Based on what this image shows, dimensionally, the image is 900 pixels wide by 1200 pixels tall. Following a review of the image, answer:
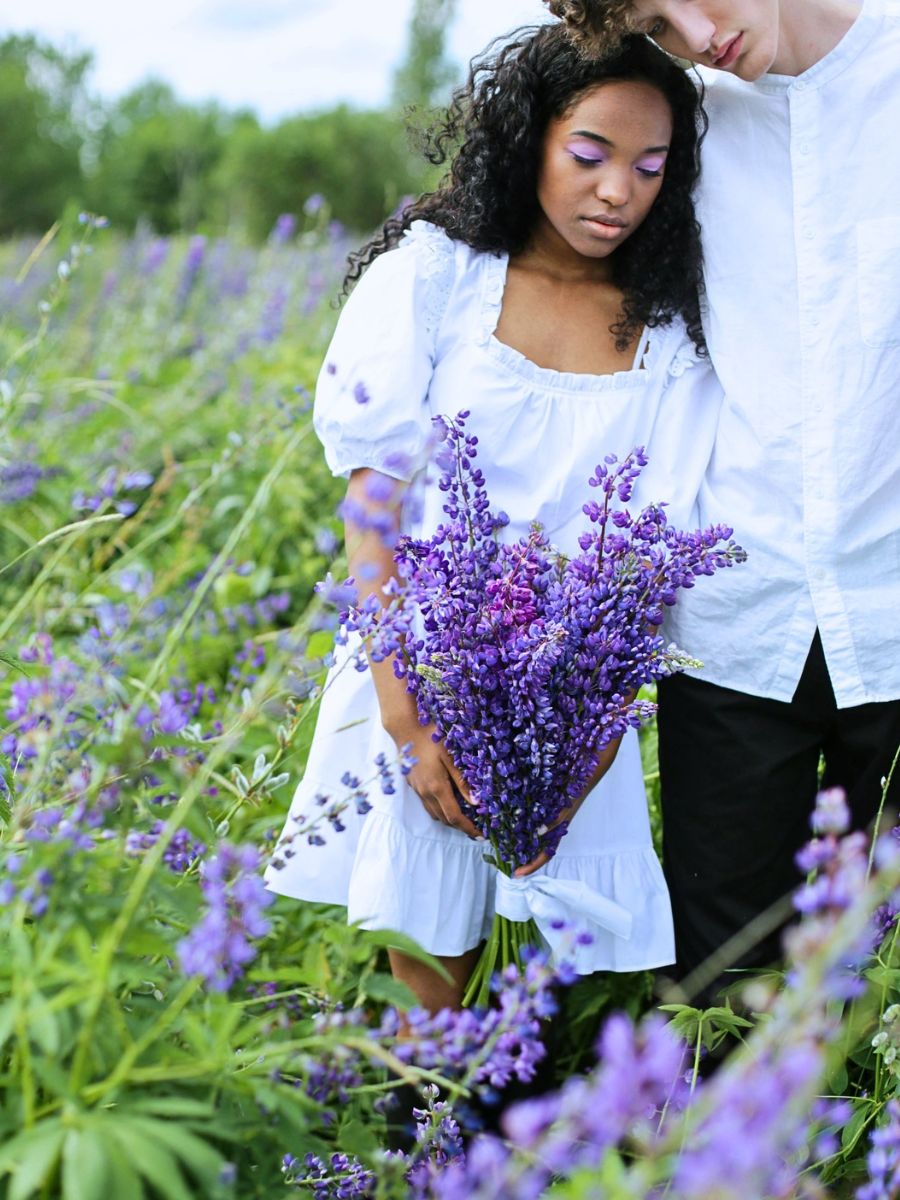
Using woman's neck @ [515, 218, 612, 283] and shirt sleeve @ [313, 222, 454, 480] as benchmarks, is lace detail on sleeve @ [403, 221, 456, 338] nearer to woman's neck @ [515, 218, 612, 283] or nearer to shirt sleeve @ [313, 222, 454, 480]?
shirt sleeve @ [313, 222, 454, 480]

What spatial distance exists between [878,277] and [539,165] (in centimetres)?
58

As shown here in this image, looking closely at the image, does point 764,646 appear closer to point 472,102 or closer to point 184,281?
point 472,102

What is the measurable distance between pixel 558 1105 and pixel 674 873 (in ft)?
4.83

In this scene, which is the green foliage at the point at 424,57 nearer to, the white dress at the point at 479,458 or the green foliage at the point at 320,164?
the green foliage at the point at 320,164

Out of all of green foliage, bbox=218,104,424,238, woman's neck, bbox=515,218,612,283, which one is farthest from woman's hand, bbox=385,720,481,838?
green foliage, bbox=218,104,424,238

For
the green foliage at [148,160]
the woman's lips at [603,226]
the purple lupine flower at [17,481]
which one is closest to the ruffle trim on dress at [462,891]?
the woman's lips at [603,226]

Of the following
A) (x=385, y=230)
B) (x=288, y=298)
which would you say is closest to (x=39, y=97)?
(x=288, y=298)

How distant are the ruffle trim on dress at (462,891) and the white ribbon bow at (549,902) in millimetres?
41

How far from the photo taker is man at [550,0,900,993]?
1.99 metres

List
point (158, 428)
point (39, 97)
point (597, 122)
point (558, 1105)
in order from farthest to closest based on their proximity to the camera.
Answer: point (39, 97), point (158, 428), point (597, 122), point (558, 1105)

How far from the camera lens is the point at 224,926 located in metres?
1.12

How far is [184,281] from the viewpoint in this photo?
5.61 m

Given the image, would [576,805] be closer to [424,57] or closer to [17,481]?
[17,481]

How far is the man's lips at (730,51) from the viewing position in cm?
189
